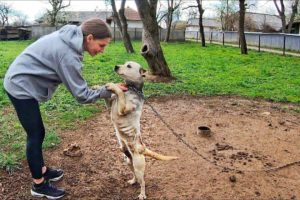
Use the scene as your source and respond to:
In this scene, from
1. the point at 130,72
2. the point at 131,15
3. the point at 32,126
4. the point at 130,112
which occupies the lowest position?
the point at 32,126

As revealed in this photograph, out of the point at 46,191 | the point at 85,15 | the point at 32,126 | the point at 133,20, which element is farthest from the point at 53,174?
the point at 85,15

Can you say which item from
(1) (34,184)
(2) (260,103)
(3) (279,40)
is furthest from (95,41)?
(3) (279,40)

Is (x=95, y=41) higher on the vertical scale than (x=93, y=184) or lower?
A: higher

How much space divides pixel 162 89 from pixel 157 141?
4110 millimetres

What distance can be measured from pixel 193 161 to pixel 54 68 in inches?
94.4

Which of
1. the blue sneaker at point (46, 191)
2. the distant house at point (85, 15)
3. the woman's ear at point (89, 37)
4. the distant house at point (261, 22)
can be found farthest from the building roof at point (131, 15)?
the woman's ear at point (89, 37)

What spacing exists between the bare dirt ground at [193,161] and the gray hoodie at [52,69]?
3.99 ft

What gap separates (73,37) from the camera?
3648 mm

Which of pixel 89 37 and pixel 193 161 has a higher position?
pixel 89 37

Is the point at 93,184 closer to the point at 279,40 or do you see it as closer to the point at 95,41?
the point at 95,41

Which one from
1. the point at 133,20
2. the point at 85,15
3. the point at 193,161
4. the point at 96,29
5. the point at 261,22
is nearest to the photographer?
the point at 96,29

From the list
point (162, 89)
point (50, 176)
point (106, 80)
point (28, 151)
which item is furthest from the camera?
point (106, 80)

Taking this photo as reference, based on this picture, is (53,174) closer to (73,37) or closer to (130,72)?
(130,72)

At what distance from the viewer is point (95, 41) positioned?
12.0 ft
